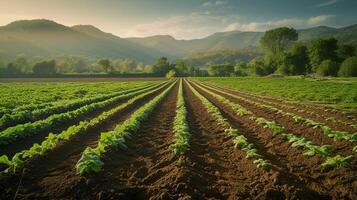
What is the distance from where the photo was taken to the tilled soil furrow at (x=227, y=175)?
6000mm

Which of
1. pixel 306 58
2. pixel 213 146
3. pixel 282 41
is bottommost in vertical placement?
pixel 213 146

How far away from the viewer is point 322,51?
307ft

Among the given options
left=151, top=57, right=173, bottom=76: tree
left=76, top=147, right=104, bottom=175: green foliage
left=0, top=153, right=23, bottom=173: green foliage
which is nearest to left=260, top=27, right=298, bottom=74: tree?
left=151, top=57, right=173, bottom=76: tree

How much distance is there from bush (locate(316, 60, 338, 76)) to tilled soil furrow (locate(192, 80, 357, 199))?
285ft

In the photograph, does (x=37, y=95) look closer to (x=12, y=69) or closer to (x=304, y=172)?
(x=304, y=172)

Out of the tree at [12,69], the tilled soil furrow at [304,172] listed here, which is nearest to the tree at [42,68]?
the tree at [12,69]

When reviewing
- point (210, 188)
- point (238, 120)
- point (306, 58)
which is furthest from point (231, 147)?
point (306, 58)

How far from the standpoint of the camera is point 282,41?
13800 cm

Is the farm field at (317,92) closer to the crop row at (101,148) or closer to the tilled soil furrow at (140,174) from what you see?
the tilled soil furrow at (140,174)

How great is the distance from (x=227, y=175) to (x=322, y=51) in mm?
101954

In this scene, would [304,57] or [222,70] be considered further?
[222,70]

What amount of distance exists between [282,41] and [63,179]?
148 meters

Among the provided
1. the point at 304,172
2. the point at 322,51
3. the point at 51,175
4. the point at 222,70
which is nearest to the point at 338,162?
the point at 304,172

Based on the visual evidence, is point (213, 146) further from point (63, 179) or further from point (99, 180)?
point (63, 179)
